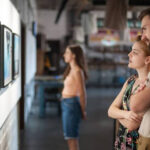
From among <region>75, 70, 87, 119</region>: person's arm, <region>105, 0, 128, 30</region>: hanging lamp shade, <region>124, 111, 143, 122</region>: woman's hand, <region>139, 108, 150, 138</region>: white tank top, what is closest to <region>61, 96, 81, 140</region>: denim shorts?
<region>75, 70, 87, 119</region>: person's arm

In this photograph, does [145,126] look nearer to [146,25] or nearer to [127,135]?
[127,135]

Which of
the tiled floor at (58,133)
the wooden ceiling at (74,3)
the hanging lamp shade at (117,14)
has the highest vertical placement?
the wooden ceiling at (74,3)

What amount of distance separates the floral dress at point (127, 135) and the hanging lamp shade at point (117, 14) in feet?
15.9

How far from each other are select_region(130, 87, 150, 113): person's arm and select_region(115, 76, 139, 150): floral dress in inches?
12.8

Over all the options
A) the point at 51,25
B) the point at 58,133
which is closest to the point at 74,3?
the point at 51,25

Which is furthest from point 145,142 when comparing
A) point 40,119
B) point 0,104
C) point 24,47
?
point 40,119

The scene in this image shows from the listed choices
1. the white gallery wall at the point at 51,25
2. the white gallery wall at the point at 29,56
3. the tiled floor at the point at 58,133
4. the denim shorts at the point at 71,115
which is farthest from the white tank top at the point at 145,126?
the white gallery wall at the point at 51,25

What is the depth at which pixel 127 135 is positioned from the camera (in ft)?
7.12

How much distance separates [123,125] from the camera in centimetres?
219

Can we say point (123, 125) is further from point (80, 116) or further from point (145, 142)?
point (80, 116)

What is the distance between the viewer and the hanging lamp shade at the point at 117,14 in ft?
22.7

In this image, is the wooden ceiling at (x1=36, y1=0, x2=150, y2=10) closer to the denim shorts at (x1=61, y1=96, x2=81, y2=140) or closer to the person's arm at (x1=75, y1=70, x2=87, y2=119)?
the person's arm at (x1=75, y1=70, x2=87, y2=119)

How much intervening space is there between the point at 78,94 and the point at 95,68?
446 inches

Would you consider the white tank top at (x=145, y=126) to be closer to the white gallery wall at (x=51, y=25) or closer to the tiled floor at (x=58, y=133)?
the tiled floor at (x=58, y=133)
